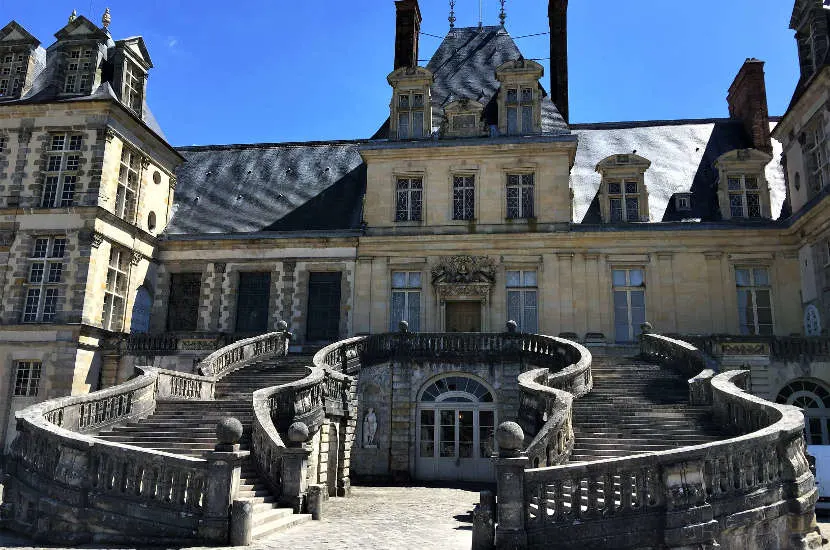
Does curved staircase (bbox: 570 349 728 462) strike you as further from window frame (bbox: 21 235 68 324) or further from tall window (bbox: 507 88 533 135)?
window frame (bbox: 21 235 68 324)

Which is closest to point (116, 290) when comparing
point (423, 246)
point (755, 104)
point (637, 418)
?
point (423, 246)

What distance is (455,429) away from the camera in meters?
19.5

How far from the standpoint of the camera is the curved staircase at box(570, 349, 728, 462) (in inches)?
489

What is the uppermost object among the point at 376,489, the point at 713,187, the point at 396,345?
the point at 713,187

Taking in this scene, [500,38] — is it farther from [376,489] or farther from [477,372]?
[376,489]

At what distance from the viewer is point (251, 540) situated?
9.70 meters

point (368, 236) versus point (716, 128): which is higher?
point (716, 128)

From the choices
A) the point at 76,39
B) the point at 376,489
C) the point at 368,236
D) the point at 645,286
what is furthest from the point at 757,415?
the point at 76,39

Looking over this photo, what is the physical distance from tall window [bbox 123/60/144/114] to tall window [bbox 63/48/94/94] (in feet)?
3.77

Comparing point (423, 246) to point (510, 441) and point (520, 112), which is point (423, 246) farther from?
point (510, 441)

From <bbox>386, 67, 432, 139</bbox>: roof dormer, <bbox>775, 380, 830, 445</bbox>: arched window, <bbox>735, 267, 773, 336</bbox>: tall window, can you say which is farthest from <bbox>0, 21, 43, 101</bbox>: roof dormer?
<bbox>775, 380, 830, 445</bbox>: arched window

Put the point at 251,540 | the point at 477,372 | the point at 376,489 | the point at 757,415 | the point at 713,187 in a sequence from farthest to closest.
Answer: the point at 713,187
the point at 477,372
the point at 376,489
the point at 757,415
the point at 251,540

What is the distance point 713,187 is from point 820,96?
16.7ft

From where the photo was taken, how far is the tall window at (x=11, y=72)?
23625 mm
